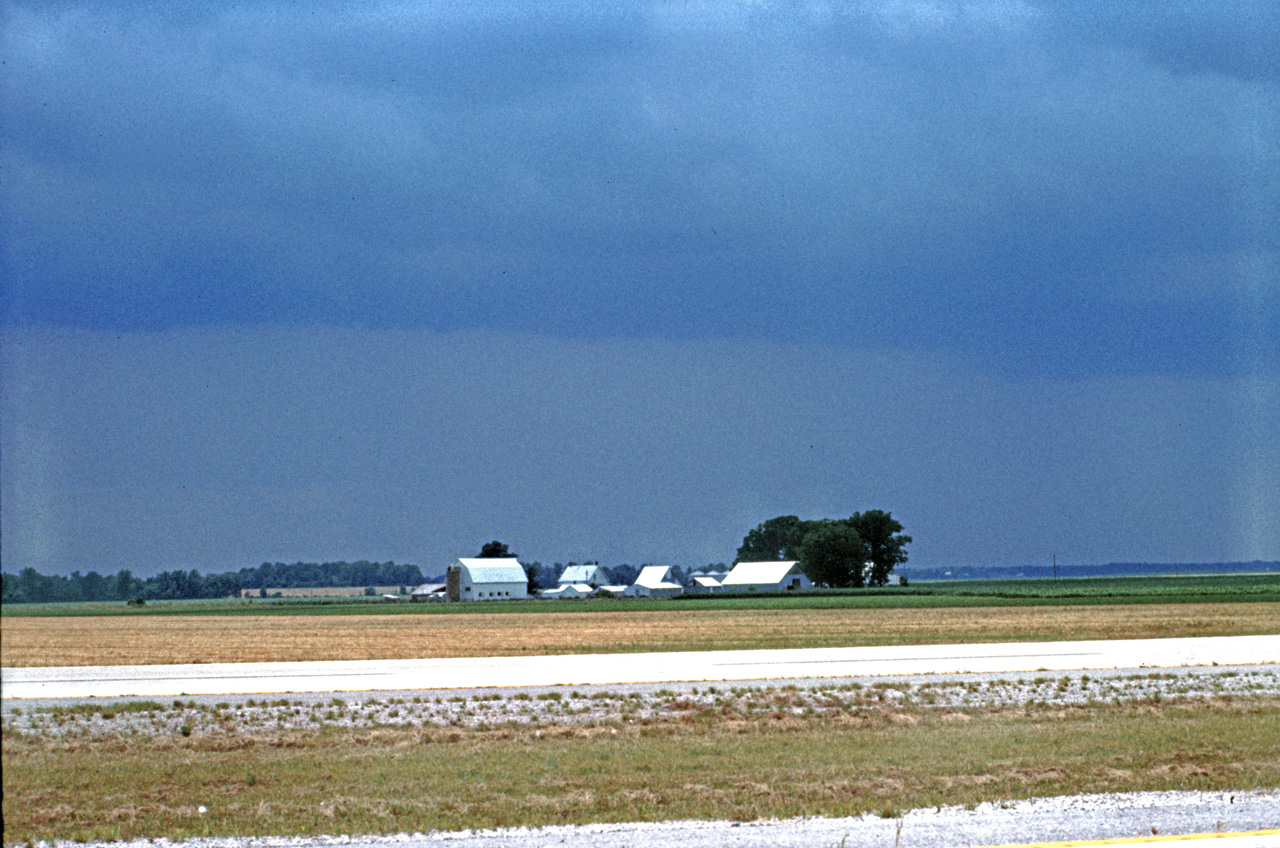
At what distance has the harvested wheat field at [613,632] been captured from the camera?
4241cm

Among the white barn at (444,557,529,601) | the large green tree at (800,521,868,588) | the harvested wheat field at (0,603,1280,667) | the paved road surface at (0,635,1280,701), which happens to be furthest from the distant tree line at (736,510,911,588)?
the paved road surface at (0,635,1280,701)

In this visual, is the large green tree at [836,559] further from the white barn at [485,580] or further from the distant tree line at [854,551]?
the white barn at [485,580]

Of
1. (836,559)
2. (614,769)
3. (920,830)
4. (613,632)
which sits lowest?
(613,632)

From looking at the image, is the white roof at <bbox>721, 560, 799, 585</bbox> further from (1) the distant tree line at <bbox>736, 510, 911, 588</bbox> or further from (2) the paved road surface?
(2) the paved road surface

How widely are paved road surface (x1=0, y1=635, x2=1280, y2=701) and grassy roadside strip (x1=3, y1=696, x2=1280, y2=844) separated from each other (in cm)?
813

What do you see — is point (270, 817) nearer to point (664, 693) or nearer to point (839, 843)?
point (839, 843)

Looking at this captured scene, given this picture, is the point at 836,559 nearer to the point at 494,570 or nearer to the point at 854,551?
the point at 854,551

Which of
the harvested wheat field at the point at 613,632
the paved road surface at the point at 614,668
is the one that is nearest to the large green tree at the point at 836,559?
the harvested wheat field at the point at 613,632

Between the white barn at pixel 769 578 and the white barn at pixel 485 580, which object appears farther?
the white barn at pixel 769 578

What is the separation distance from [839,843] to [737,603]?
8316 cm

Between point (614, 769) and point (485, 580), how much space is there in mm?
140880

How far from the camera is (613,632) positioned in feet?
181

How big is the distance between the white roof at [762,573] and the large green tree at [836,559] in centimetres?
1591

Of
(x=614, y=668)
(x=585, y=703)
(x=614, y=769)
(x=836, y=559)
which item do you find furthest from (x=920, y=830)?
(x=836, y=559)
